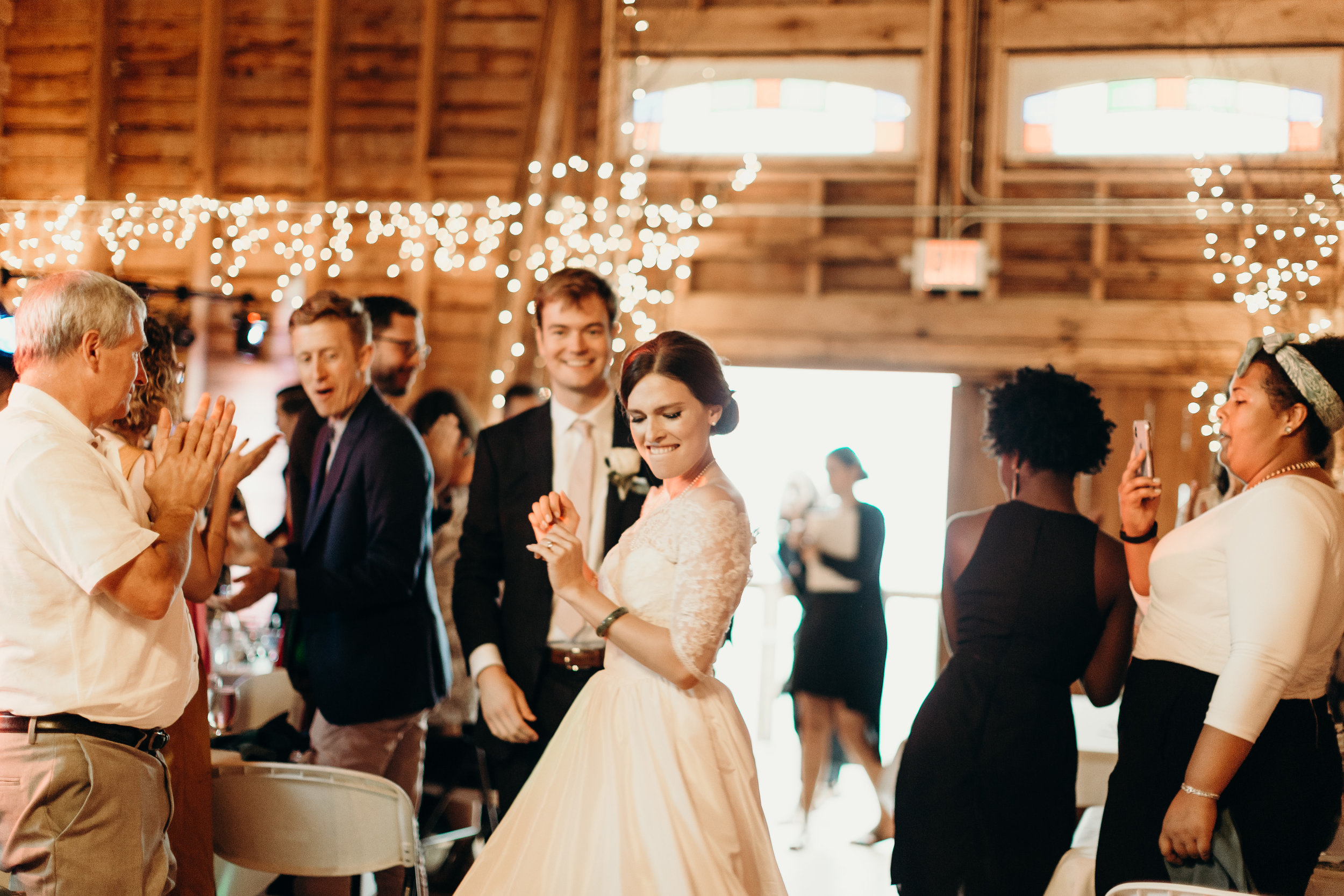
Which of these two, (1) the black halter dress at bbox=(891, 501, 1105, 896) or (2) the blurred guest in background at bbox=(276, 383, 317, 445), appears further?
(2) the blurred guest in background at bbox=(276, 383, 317, 445)

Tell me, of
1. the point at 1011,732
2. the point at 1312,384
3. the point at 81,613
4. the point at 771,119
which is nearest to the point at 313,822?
the point at 81,613

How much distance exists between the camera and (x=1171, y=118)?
7273 mm

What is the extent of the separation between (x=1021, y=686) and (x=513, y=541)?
1.18 metres

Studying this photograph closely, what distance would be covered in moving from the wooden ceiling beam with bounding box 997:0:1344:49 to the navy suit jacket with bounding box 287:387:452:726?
19.9 feet

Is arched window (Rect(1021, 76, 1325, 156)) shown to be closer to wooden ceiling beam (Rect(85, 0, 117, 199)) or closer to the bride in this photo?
the bride

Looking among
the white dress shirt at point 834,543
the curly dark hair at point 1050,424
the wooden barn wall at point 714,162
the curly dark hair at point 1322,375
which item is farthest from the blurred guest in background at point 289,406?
the wooden barn wall at point 714,162

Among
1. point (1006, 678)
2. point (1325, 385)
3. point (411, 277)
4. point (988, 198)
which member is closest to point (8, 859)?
point (1006, 678)

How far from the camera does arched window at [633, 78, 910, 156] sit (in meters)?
7.59

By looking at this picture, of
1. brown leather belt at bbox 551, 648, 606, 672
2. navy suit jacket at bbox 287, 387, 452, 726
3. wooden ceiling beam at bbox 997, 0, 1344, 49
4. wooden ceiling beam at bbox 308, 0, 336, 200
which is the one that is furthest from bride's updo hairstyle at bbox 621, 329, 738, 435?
wooden ceiling beam at bbox 308, 0, 336, 200

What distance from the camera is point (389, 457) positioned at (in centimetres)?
278

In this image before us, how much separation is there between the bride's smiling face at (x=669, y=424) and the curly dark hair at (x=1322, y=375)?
1.06 metres

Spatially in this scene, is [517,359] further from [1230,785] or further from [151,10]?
[1230,785]

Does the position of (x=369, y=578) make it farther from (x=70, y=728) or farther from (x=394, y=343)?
(x=394, y=343)

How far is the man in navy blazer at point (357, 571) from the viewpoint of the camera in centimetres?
271
